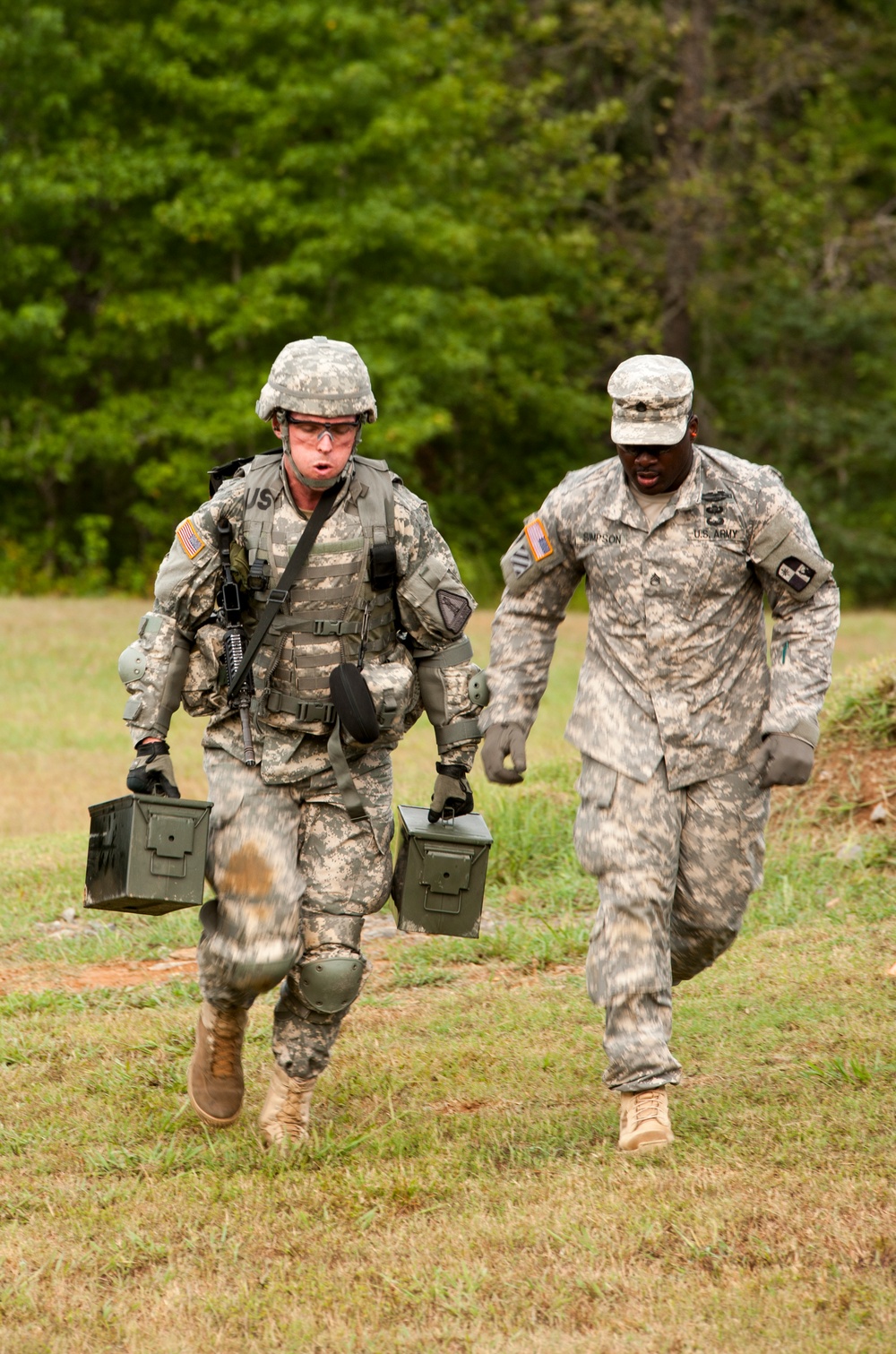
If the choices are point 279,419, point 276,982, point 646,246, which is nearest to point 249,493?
point 279,419

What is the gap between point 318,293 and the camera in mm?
27094

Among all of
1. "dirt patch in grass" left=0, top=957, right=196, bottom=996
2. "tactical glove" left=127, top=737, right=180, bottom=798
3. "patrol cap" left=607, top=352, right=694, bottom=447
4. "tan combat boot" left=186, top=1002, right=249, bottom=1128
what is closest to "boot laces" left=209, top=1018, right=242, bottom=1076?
"tan combat boot" left=186, top=1002, right=249, bottom=1128

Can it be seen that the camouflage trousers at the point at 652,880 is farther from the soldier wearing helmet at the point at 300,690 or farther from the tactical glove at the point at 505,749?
the soldier wearing helmet at the point at 300,690

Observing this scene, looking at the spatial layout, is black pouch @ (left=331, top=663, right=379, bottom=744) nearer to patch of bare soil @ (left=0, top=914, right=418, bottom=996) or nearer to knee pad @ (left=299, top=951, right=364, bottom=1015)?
knee pad @ (left=299, top=951, right=364, bottom=1015)

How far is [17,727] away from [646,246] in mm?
20162

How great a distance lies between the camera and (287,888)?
4.55 metres

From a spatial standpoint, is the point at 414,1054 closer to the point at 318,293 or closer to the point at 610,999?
the point at 610,999

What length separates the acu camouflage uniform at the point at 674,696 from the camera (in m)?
4.50

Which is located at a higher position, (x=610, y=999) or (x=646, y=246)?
(x=646, y=246)

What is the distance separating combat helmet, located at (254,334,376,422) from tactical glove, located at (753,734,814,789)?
1.37m

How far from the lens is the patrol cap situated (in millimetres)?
4434

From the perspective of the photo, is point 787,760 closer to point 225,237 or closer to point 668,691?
point 668,691

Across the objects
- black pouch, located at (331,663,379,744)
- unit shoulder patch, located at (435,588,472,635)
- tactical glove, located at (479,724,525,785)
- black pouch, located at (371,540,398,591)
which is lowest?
tactical glove, located at (479,724,525,785)

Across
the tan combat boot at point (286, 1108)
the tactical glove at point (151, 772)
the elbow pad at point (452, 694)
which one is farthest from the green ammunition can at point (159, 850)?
the elbow pad at point (452, 694)
